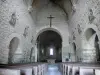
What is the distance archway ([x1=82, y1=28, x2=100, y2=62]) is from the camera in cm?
899

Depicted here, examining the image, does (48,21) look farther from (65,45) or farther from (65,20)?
(65,45)

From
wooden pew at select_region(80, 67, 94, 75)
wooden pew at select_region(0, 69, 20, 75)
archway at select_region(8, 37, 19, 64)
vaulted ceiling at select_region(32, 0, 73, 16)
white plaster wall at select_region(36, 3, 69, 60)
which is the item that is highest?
vaulted ceiling at select_region(32, 0, 73, 16)

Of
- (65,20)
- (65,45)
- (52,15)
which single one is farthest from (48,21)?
(65,45)

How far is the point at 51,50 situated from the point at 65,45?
1124 centimetres

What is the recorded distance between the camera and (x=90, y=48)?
9.06 meters

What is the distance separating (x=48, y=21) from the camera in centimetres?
1532

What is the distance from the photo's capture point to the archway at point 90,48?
8.99 meters

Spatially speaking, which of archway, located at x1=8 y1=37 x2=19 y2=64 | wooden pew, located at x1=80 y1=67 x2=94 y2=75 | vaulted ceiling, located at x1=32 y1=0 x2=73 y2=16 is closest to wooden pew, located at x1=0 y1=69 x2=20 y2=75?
wooden pew, located at x1=80 y1=67 x2=94 y2=75

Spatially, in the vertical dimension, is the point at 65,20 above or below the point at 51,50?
above

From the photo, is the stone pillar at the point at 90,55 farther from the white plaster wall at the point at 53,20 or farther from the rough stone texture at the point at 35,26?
the white plaster wall at the point at 53,20

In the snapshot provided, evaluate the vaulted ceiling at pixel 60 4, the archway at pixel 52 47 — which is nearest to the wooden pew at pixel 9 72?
the vaulted ceiling at pixel 60 4

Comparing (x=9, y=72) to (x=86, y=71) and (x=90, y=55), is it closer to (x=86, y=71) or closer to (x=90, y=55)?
(x=86, y=71)

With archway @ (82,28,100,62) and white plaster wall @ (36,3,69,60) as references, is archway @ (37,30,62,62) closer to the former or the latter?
white plaster wall @ (36,3,69,60)

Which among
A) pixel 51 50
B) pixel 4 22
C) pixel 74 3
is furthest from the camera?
pixel 51 50
